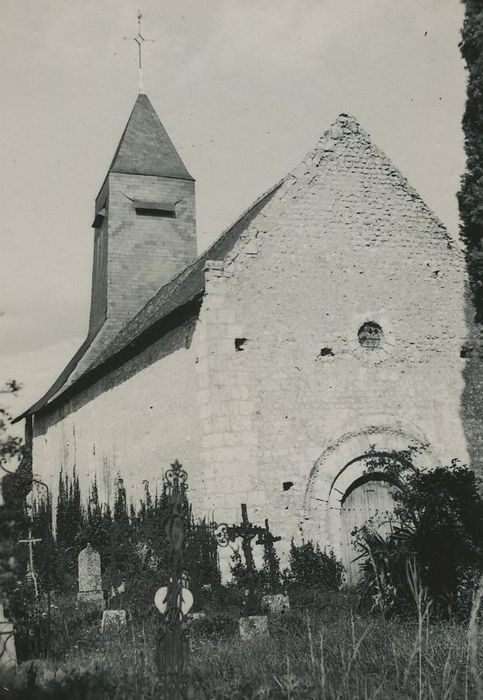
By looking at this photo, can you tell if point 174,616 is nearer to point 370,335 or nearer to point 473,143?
point 370,335

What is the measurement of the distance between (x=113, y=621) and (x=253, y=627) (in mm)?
2167

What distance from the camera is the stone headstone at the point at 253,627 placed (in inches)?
351

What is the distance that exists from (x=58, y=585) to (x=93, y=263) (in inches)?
506

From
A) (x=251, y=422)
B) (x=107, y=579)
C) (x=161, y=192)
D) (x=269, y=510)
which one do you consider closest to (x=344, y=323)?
(x=251, y=422)

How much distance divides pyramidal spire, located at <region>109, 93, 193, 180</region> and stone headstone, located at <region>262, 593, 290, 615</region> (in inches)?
660

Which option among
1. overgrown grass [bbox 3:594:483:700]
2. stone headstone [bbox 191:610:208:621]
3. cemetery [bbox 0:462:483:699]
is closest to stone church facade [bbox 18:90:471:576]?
cemetery [bbox 0:462:483:699]

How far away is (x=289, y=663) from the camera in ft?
20.9

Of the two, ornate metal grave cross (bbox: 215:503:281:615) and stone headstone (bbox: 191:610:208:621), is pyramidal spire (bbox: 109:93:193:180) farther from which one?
stone headstone (bbox: 191:610:208:621)

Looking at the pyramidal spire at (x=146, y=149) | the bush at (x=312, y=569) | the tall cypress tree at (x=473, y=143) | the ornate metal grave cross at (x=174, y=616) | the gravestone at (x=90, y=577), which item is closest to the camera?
the ornate metal grave cross at (x=174, y=616)

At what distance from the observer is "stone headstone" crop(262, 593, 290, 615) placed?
999cm

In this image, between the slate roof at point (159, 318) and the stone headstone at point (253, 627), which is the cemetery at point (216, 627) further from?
the slate roof at point (159, 318)

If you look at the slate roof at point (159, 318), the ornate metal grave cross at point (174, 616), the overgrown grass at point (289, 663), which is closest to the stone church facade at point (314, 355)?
the slate roof at point (159, 318)

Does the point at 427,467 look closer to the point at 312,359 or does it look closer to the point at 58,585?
the point at 312,359

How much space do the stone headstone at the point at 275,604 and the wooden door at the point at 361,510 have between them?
2.33 meters
